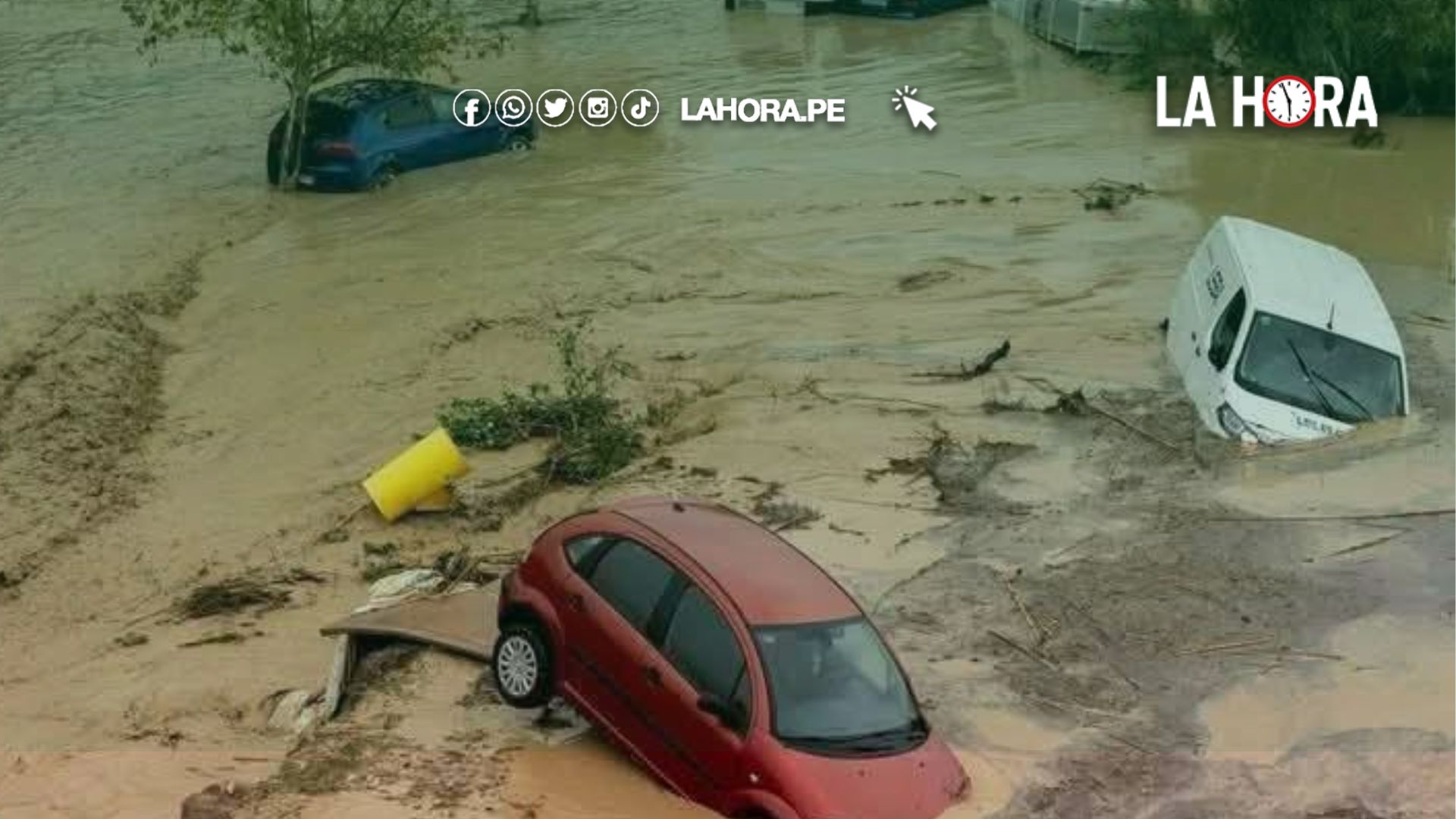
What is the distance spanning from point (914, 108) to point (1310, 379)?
16.6 meters

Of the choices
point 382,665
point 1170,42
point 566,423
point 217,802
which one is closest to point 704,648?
point 217,802

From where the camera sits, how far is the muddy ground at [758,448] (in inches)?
434

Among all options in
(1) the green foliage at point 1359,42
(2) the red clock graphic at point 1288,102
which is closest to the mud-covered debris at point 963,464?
(1) the green foliage at point 1359,42

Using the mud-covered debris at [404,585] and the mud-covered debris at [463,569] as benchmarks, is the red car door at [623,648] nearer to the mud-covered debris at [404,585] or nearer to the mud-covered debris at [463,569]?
the mud-covered debris at [404,585]

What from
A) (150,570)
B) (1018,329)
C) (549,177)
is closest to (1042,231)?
(1018,329)

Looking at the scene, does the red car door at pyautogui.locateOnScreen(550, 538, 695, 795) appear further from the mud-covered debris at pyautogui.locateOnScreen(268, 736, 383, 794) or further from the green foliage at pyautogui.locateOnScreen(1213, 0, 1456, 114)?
the green foliage at pyautogui.locateOnScreen(1213, 0, 1456, 114)

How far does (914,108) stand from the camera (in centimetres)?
3206

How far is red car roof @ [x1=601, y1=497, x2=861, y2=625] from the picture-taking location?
1026cm

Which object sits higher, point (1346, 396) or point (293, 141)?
point (293, 141)

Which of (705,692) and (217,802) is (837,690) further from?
(217,802)

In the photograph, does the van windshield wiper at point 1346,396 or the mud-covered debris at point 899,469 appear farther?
the van windshield wiper at point 1346,396

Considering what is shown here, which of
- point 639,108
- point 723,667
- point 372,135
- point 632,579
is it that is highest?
point 632,579

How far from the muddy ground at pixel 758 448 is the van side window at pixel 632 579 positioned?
0.82m

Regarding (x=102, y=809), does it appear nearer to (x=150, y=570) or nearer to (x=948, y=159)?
(x=150, y=570)
